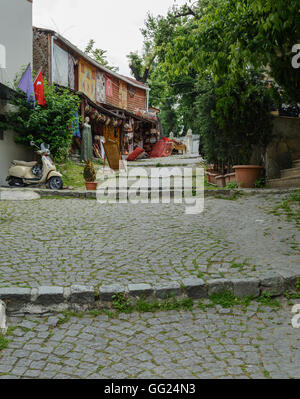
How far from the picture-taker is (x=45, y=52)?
54.1 ft

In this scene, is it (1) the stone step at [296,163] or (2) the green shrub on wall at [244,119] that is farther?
(1) the stone step at [296,163]

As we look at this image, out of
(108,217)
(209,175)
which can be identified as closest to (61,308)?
(108,217)

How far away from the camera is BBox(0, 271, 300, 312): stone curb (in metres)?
3.42

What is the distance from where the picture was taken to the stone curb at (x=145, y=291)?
11.2 feet

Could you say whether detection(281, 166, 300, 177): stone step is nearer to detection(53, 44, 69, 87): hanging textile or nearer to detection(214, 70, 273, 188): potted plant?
detection(214, 70, 273, 188): potted plant

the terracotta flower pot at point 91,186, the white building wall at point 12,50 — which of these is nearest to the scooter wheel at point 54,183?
the terracotta flower pot at point 91,186

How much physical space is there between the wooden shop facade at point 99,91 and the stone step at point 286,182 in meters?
9.87

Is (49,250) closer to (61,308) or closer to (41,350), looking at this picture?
(61,308)

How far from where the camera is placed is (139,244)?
526 centimetres

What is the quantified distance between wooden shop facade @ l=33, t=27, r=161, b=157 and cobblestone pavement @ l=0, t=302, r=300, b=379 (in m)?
13.5

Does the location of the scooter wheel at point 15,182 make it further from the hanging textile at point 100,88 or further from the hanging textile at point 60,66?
the hanging textile at point 100,88

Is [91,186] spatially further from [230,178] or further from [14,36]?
[14,36]

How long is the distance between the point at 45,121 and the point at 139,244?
8.40 meters
